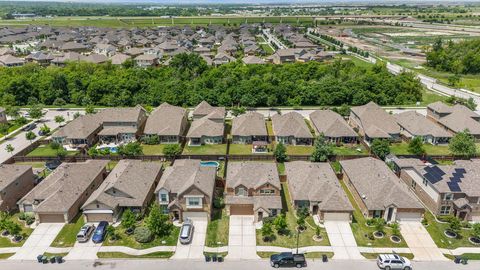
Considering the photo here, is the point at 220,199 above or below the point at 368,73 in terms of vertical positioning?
below

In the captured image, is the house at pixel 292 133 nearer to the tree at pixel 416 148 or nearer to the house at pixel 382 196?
the tree at pixel 416 148

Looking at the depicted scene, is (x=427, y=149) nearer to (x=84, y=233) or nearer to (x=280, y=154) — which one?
(x=280, y=154)

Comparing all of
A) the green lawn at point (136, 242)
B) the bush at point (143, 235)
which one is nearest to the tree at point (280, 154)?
the green lawn at point (136, 242)

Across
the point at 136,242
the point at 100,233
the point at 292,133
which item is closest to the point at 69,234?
the point at 100,233

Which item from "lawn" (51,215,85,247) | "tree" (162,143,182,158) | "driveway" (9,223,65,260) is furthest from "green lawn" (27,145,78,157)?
"lawn" (51,215,85,247)

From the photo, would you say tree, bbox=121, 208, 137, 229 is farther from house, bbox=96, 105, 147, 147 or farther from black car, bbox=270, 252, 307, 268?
house, bbox=96, 105, 147, 147

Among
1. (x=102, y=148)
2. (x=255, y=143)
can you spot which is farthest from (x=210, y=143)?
(x=102, y=148)

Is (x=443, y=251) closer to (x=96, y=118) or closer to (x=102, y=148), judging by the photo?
(x=102, y=148)
